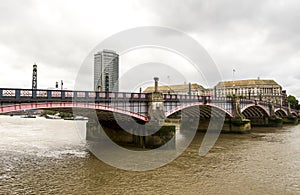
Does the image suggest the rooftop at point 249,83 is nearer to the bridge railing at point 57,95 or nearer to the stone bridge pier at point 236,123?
the stone bridge pier at point 236,123

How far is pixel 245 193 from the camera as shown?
1131 centimetres

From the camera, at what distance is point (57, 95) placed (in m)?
18.2

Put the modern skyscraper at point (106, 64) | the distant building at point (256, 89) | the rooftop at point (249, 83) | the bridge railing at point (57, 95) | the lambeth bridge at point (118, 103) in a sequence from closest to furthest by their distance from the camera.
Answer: the bridge railing at point (57, 95) → the lambeth bridge at point (118, 103) → the modern skyscraper at point (106, 64) → the distant building at point (256, 89) → the rooftop at point (249, 83)

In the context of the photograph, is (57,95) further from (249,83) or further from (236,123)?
(249,83)

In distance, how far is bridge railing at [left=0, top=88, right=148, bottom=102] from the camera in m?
15.8

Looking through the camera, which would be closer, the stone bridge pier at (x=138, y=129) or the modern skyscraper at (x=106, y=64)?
the stone bridge pier at (x=138, y=129)

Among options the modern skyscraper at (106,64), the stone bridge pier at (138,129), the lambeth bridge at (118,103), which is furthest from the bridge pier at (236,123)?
the modern skyscraper at (106,64)

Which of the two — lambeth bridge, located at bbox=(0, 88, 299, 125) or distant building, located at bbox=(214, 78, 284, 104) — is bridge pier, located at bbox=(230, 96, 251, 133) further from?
distant building, located at bbox=(214, 78, 284, 104)

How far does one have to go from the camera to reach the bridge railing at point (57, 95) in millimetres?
15828

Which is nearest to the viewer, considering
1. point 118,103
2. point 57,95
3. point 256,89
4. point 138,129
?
point 57,95

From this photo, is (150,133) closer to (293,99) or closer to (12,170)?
(12,170)

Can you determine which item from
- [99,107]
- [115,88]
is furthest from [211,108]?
[99,107]

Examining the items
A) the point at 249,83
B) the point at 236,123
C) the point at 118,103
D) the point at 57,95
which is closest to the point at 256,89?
the point at 249,83

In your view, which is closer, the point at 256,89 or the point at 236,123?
the point at 236,123
